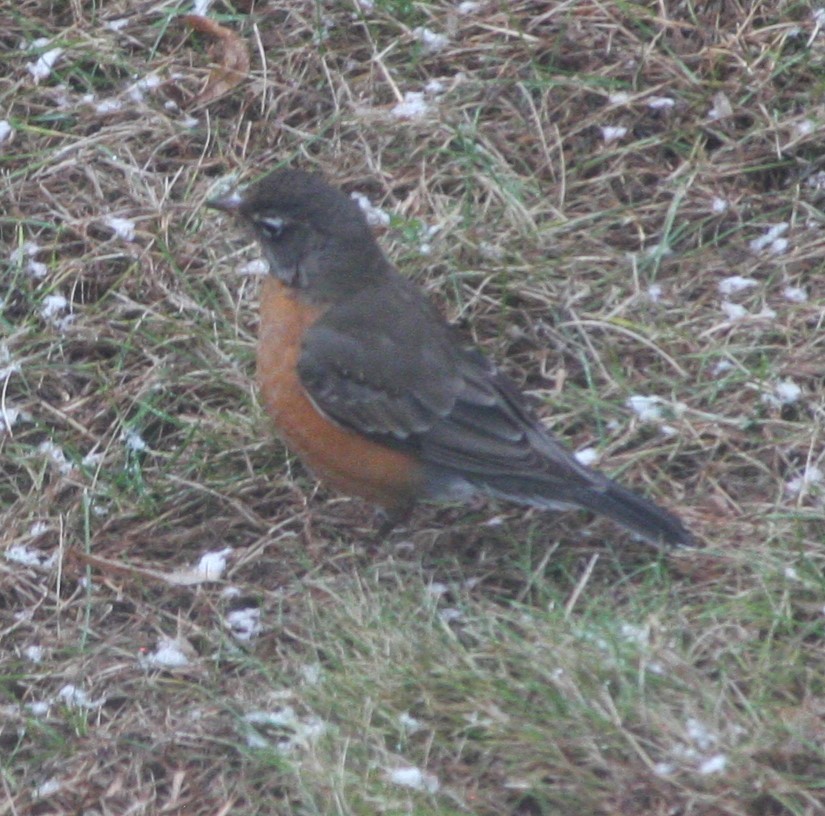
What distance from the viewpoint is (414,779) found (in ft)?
11.7

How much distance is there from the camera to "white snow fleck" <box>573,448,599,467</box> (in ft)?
15.1

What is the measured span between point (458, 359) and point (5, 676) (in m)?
1.49

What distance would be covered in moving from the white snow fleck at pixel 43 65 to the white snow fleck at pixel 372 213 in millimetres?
1198

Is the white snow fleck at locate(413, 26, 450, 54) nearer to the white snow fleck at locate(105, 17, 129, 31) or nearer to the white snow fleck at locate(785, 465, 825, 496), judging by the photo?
the white snow fleck at locate(105, 17, 129, 31)

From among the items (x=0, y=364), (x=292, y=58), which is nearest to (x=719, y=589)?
(x=0, y=364)

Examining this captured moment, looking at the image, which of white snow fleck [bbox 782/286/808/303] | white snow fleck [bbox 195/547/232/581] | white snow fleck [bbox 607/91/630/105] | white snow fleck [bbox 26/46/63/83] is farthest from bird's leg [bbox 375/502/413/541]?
white snow fleck [bbox 26/46/63/83]

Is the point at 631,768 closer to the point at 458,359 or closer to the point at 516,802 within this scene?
the point at 516,802

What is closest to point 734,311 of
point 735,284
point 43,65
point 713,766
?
point 735,284

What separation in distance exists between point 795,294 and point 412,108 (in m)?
1.44

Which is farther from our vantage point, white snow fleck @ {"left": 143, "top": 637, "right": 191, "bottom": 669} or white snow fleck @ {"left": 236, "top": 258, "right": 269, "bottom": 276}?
white snow fleck @ {"left": 236, "top": 258, "right": 269, "bottom": 276}

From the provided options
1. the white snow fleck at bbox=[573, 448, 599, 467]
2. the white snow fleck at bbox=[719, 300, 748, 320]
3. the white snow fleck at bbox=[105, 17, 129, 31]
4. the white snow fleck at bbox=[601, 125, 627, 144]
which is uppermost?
the white snow fleck at bbox=[105, 17, 129, 31]

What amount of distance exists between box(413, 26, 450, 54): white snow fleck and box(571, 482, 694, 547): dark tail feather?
2.08 m

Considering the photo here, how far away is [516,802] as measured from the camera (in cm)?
354

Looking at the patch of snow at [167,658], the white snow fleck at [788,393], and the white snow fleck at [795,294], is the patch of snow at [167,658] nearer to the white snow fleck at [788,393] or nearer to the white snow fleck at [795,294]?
the white snow fleck at [788,393]
